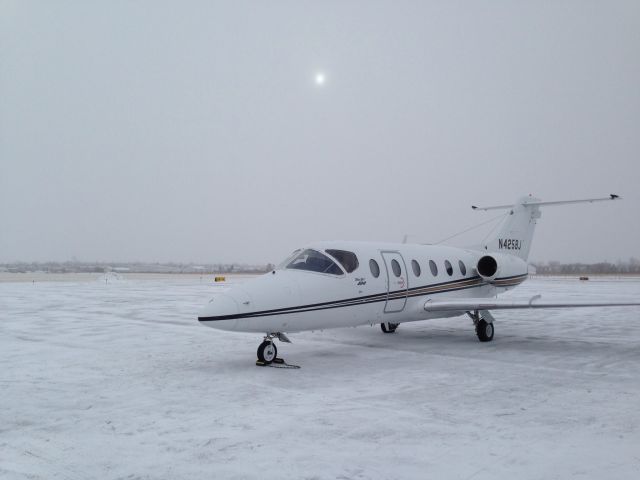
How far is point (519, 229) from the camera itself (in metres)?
16.6

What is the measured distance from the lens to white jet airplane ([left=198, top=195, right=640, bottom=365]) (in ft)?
27.9

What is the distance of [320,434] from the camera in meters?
5.19

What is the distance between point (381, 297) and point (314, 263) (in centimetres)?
182

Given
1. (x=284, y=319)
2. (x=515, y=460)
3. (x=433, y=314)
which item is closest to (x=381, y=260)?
(x=433, y=314)

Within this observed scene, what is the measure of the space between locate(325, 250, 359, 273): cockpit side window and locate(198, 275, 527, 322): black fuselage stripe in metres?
0.62

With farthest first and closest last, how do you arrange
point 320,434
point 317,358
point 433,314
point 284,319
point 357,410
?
point 433,314 < point 317,358 < point 284,319 < point 357,410 < point 320,434

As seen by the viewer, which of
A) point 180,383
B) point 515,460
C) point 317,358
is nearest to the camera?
point 515,460

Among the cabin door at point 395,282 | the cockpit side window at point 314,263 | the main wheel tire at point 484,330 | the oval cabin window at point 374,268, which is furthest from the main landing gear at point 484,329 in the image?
the cockpit side window at point 314,263

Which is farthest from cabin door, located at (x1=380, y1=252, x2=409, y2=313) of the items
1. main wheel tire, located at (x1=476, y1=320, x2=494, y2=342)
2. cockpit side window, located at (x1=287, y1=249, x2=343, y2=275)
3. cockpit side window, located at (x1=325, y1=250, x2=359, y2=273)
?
main wheel tire, located at (x1=476, y1=320, x2=494, y2=342)

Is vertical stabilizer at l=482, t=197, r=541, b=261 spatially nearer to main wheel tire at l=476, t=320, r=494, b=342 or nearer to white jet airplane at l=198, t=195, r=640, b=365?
white jet airplane at l=198, t=195, r=640, b=365

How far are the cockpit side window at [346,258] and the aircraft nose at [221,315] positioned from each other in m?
2.57

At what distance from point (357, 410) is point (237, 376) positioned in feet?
8.51

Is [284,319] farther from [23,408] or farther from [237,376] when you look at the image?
[23,408]

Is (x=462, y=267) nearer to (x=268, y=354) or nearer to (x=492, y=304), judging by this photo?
(x=492, y=304)
